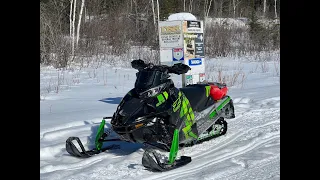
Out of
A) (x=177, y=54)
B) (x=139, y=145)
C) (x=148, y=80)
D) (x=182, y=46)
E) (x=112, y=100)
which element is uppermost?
(x=182, y=46)

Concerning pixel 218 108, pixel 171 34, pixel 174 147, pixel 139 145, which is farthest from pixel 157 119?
pixel 171 34

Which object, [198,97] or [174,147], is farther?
[198,97]

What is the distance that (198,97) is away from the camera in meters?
4.75

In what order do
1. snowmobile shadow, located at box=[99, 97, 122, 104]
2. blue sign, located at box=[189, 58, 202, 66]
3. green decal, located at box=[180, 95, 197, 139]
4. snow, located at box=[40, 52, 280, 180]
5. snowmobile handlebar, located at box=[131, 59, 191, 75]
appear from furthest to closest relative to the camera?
snowmobile shadow, located at box=[99, 97, 122, 104], blue sign, located at box=[189, 58, 202, 66], green decal, located at box=[180, 95, 197, 139], snowmobile handlebar, located at box=[131, 59, 191, 75], snow, located at box=[40, 52, 280, 180]

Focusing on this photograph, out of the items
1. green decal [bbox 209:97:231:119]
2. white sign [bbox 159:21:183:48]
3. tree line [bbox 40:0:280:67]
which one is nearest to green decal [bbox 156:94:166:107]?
green decal [bbox 209:97:231:119]

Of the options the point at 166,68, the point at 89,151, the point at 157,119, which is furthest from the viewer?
the point at 89,151

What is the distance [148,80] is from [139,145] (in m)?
0.96

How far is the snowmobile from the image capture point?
152 inches

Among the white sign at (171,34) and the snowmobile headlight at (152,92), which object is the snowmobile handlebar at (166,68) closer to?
the snowmobile headlight at (152,92)

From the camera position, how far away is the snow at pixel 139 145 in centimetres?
371

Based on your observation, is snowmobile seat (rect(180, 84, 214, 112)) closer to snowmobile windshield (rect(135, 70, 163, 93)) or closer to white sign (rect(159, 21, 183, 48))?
snowmobile windshield (rect(135, 70, 163, 93))

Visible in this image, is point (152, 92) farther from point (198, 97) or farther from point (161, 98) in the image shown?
point (198, 97)
